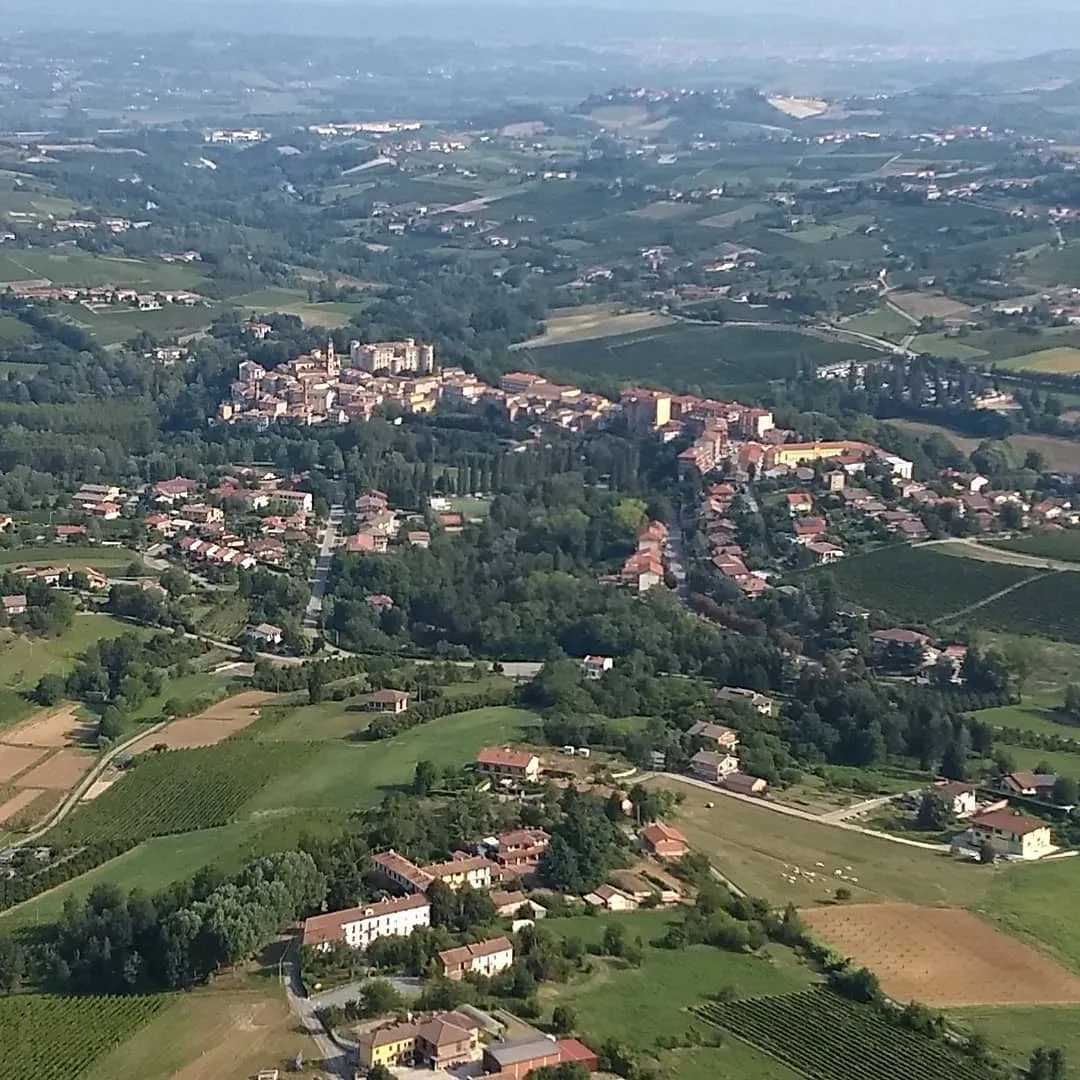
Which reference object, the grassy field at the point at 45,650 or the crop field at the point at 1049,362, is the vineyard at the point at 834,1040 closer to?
the grassy field at the point at 45,650

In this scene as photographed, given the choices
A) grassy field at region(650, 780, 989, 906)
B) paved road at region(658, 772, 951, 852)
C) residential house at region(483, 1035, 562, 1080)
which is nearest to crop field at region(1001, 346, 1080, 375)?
paved road at region(658, 772, 951, 852)

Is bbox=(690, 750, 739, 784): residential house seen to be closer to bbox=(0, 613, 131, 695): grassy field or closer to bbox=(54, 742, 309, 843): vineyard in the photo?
bbox=(54, 742, 309, 843): vineyard

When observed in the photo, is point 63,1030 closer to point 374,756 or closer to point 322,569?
point 374,756

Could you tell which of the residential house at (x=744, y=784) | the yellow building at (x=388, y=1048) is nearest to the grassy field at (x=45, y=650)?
the residential house at (x=744, y=784)

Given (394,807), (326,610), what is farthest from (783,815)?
(326,610)

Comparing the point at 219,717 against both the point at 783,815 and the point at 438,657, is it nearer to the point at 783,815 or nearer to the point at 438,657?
the point at 438,657
